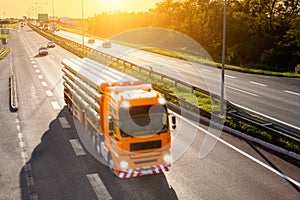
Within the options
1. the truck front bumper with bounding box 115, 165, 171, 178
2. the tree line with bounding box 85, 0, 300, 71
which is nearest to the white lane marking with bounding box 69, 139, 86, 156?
the truck front bumper with bounding box 115, 165, 171, 178

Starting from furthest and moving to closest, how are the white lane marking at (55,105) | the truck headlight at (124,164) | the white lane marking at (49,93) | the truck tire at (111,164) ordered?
the white lane marking at (49,93), the white lane marking at (55,105), the truck tire at (111,164), the truck headlight at (124,164)

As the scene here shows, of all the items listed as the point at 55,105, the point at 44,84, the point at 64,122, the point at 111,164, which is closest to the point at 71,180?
the point at 111,164

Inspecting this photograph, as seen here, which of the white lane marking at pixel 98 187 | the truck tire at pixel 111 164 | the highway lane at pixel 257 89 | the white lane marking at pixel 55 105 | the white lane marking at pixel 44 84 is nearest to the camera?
the white lane marking at pixel 98 187

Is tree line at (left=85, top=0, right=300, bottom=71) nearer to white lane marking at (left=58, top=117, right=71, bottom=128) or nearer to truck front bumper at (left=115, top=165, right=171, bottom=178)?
white lane marking at (left=58, top=117, right=71, bottom=128)

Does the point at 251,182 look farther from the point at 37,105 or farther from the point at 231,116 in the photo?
the point at 37,105

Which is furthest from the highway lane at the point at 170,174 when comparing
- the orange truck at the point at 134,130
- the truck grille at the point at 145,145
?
the truck grille at the point at 145,145

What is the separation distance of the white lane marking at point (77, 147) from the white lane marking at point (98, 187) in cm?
225

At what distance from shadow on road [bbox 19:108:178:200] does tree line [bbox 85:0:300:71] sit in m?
36.5

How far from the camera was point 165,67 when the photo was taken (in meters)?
40.2

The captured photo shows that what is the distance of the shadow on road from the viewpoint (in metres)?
10.8

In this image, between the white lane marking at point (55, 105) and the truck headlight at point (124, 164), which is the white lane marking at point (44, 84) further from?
the truck headlight at point (124, 164)

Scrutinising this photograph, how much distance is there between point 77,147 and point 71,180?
A: 10.6ft

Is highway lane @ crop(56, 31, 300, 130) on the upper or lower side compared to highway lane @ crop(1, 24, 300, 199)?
upper

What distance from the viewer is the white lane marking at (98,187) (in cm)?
1071
